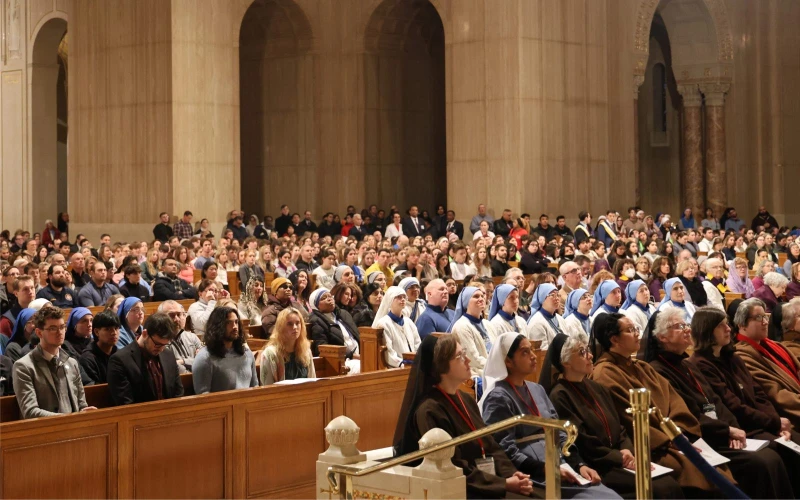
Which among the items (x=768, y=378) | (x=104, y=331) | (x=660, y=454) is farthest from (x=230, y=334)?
(x=768, y=378)

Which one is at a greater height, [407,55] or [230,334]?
[407,55]

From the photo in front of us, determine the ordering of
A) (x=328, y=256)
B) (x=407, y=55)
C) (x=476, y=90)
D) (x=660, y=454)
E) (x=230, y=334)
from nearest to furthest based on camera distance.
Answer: (x=660, y=454)
(x=230, y=334)
(x=328, y=256)
(x=476, y=90)
(x=407, y=55)

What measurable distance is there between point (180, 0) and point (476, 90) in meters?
6.14

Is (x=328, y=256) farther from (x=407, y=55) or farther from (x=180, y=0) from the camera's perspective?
(x=407, y=55)

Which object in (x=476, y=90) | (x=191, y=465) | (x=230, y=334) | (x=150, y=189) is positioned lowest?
(x=191, y=465)

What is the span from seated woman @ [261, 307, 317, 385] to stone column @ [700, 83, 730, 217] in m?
21.3

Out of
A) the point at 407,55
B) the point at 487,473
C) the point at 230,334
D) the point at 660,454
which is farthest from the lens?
the point at 407,55

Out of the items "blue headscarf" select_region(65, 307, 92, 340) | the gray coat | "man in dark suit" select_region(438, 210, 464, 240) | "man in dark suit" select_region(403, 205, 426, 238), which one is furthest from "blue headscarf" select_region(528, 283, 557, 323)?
"man in dark suit" select_region(403, 205, 426, 238)

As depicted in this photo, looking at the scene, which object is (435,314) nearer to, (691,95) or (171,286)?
(171,286)

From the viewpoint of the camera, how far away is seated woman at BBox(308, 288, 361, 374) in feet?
33.2

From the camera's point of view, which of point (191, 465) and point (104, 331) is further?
point (104, 331)

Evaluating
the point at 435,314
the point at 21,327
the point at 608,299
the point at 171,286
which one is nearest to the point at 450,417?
the point at 21,327

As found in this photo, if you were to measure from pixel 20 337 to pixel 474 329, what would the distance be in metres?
3.57

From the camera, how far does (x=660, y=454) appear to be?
259 inches
